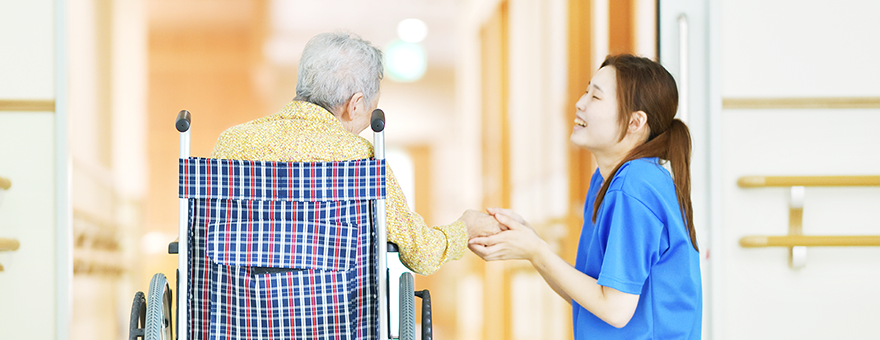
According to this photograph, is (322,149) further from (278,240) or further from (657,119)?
(657,119)

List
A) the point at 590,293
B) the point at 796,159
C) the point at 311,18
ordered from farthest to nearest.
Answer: the point at 311,18 < the point at 796,159 < the point at 590,293

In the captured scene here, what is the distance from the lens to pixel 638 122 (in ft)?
4.58

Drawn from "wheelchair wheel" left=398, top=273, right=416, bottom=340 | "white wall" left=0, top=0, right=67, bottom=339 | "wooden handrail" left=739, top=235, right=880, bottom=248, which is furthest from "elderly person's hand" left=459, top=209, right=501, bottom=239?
"white wall" left=0, top=0, right=67, bottom=339

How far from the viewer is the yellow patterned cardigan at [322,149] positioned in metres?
1.26

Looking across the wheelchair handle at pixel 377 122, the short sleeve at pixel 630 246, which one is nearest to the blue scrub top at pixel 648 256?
the short sleeve at pixel 630 246

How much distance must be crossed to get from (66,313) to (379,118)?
1.27 meters

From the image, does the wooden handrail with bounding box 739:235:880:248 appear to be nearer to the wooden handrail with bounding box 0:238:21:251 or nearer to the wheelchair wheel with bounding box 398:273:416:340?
the wheelchair wheel with bounding box 398:273:416:340

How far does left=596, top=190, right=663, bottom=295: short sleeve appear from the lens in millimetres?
1252

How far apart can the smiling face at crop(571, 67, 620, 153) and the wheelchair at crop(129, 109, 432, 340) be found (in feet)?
1.49

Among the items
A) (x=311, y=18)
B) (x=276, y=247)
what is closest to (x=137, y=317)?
(x=276, y=247)

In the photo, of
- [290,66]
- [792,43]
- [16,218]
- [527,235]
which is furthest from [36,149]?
[792,43]

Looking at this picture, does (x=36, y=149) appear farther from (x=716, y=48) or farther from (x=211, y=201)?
(x=716, y=48)

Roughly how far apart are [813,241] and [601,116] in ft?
3.08

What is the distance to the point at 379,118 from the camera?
1.23 m
